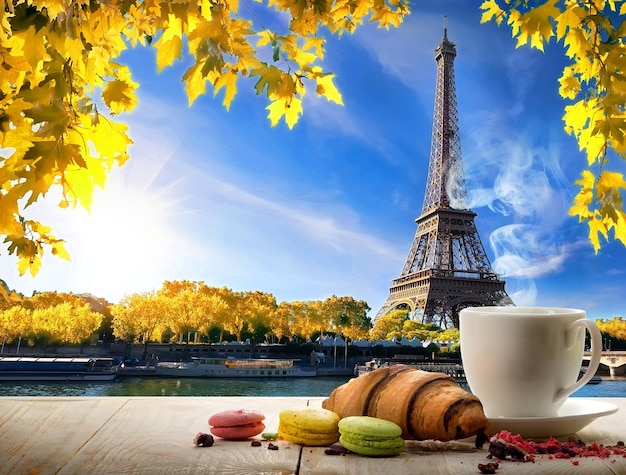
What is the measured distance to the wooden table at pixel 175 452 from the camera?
2.19 ft

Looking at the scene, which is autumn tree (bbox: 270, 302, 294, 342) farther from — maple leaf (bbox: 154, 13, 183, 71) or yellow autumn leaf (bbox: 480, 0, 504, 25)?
maple leaf (bbox: 154, 13, 183, 71)

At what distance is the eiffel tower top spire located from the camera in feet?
93.4

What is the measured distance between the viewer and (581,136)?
125cm

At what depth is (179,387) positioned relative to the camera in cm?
1917

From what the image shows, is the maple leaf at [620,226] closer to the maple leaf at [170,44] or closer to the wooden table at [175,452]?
the wooden table at [175,452]

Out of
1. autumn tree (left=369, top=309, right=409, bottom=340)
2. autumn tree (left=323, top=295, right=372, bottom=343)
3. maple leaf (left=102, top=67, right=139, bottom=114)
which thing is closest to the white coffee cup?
maple leaf (left=102, top=67, right=139, bottom=114)

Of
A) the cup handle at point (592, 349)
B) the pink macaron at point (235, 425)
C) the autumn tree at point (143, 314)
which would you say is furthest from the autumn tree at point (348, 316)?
the pink macaron at point (235, 425)

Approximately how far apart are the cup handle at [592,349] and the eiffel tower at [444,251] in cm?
1863

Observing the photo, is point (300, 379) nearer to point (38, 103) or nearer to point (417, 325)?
point (417, 325)

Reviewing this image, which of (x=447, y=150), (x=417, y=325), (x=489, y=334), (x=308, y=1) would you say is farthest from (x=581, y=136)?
(x=447, y=150)

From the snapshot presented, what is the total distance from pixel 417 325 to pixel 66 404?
23677mm

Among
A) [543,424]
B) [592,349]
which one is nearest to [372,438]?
[543,424]

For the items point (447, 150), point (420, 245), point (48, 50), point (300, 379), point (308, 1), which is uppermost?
point (447, 150)

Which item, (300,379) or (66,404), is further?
(300,379)
